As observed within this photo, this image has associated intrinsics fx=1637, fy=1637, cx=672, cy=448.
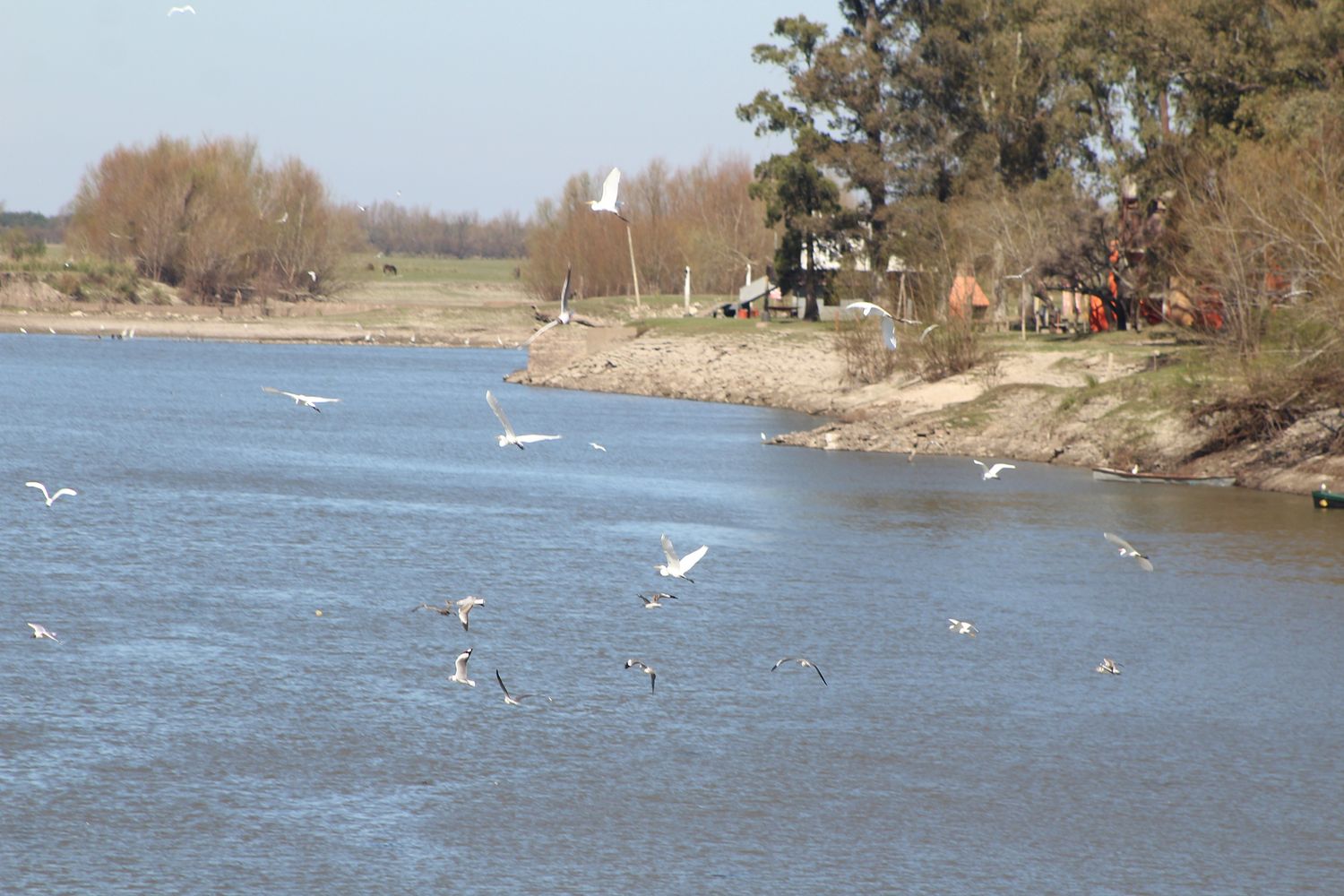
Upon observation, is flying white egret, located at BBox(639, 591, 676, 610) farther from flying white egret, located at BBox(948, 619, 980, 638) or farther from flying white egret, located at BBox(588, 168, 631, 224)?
flying white egret, located at BBox(588, 168, 631, 224)

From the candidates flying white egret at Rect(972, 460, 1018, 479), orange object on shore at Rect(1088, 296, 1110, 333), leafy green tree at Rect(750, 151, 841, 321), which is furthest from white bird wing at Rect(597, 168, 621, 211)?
leafy green tree at Rect(750, 151, 841, 321)

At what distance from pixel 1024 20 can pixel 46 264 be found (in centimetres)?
8187

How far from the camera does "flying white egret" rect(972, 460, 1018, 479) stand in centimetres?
3158

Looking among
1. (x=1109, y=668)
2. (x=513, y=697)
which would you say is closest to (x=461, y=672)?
(x=513, y=697)

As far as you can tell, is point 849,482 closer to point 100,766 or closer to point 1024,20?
point 100,766

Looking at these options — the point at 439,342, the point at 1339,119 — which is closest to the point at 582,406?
the point at 1339,119

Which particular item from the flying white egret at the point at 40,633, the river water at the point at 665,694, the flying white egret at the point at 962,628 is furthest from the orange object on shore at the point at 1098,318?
the flying white egret at the point at 40,633

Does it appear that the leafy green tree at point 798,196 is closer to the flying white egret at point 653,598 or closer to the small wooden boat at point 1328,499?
the small wooden boat at point 1328,499

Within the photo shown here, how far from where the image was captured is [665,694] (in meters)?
17.0

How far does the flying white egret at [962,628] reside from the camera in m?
19.5

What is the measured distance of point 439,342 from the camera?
11300cm

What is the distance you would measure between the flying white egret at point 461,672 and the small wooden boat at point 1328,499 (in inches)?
775

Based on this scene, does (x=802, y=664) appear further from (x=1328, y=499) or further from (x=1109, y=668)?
(x=1328, y=499)

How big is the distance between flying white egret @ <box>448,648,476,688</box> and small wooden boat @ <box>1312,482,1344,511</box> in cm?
1968
